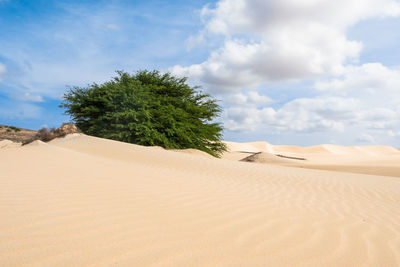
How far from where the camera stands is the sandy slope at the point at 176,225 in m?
2.26

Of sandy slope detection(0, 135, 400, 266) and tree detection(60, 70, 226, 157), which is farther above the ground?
tree detection(60, 70, 226, 157)

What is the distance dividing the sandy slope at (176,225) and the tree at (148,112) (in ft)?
35.2

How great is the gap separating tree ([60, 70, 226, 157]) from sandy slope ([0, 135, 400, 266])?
1072 centimetres

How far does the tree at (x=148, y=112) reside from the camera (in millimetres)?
16250

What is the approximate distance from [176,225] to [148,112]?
1393 centimetres

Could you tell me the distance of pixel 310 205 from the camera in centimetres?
459

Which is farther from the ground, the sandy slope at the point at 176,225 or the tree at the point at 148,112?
the tree at the point at 148,112

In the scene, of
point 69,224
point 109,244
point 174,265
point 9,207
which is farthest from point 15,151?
point 174,265

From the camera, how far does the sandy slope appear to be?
226 centimetres

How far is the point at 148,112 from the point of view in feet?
53.8

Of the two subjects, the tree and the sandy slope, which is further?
the tree

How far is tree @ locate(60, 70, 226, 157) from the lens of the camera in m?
16.2

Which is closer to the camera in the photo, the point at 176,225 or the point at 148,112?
the point at 176,225

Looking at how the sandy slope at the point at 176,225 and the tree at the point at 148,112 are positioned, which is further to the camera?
the tree at the point at 148,112
